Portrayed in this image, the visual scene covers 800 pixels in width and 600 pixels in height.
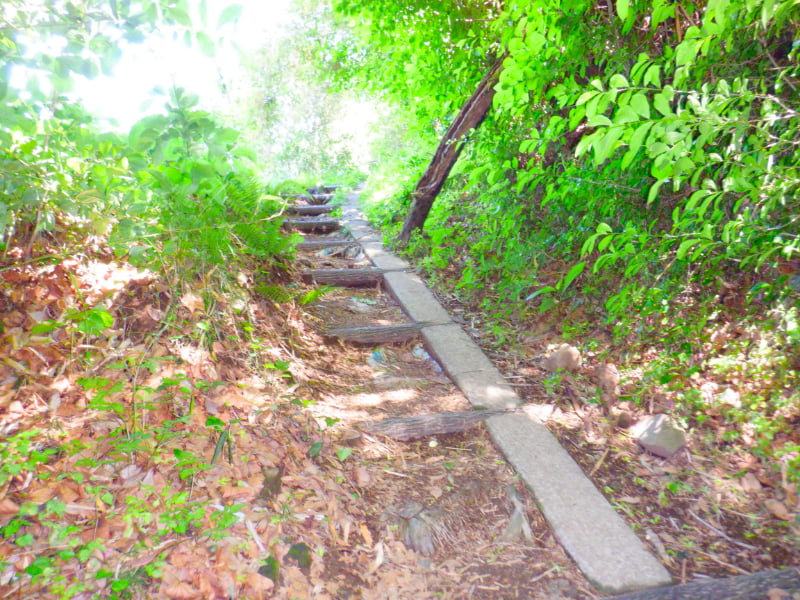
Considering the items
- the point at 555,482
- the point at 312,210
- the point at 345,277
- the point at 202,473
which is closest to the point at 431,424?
the point at 555,482

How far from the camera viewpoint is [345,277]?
15.7 ft

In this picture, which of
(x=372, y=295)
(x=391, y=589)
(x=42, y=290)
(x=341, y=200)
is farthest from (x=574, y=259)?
(x=341, y=200)

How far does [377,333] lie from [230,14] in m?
2.52

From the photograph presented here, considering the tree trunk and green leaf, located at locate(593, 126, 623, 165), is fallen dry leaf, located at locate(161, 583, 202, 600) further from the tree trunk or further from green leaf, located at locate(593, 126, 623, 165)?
the tree trunk

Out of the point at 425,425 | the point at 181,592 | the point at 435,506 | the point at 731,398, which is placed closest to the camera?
the point at 181,592

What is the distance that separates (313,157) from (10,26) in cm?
1195

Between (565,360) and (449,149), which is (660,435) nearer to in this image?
(565,360)

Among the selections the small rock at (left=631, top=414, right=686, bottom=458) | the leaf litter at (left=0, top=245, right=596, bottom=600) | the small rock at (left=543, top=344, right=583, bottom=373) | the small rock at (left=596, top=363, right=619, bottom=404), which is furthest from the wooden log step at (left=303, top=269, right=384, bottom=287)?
the small rock at (left=631, top=414, right=686, bottom=458)

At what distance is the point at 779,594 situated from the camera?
1725 mm

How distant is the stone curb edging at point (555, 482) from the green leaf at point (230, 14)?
6.96 ft

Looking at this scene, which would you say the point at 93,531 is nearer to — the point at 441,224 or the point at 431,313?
the point at 431,313

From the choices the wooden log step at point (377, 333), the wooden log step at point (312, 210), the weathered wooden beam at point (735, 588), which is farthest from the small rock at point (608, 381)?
the wooden log step at point (312, 210)

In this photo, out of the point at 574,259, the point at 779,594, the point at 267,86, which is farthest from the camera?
the point at 267,86

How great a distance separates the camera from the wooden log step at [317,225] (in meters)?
6.65
